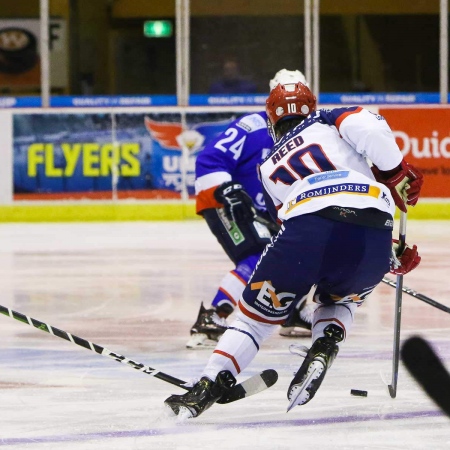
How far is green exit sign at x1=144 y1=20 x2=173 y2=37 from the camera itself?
1018 cm

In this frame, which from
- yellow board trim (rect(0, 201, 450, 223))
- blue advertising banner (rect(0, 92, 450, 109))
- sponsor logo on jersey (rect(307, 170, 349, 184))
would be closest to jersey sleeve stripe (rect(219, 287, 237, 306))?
sponsor logo on jersey (rect(307, 170, 349, 184))

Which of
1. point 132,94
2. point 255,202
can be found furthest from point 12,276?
point 132,94

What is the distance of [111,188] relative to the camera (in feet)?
31.6

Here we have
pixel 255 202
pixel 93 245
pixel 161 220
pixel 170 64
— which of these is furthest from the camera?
pixel 170 64

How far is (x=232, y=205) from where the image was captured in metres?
4.54

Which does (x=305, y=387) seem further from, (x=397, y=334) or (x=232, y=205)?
(x=232, y=205)

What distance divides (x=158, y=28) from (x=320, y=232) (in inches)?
293

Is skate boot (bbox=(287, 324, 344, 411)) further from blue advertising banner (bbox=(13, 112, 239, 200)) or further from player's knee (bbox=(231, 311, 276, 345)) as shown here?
blue advertising banner (bbox=(13, 112, 239, 200))

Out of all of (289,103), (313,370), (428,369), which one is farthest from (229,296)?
(313,370)

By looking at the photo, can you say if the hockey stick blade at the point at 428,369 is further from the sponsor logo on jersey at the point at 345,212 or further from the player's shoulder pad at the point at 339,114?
the player's shoulder pad at the point at 339,114

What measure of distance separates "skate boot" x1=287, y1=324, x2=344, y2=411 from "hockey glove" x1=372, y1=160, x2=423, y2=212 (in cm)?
42

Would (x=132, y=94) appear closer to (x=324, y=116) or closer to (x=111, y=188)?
(x=111, y=188)

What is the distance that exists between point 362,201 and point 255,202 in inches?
67.8

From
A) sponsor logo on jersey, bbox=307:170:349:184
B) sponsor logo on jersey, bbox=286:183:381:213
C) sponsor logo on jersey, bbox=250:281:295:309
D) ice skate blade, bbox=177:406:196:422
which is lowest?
ice skate blade, bbox=177:406:196:422
